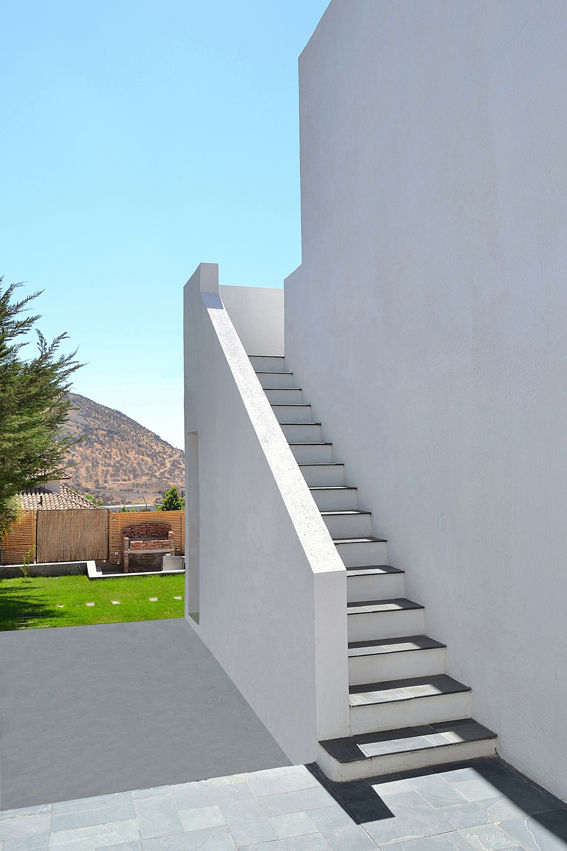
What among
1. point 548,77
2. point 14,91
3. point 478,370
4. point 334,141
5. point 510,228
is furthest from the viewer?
point 14,91

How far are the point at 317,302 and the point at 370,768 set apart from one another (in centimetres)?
504

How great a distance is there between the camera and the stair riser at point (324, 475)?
637 centimetres

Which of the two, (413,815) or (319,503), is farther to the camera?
(319,503)

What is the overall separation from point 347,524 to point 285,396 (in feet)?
7.96

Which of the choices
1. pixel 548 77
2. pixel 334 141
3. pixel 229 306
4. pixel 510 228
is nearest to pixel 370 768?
pixel 510 228

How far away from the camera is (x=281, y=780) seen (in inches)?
140

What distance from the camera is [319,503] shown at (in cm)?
606

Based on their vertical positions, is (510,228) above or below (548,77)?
below

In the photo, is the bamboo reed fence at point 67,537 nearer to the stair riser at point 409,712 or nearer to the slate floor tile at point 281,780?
the stair riser at point 409,712

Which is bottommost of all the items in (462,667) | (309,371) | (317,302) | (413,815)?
(413,815)

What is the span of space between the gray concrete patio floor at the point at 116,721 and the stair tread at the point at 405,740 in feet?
2.32

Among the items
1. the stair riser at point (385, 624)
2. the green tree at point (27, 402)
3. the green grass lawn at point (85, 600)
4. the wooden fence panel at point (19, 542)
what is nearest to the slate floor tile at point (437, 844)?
the stair riser at point (385, 624)

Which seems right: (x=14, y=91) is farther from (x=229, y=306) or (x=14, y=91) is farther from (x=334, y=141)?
(x=334, y=141)

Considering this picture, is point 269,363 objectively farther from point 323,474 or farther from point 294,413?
point 323,474
